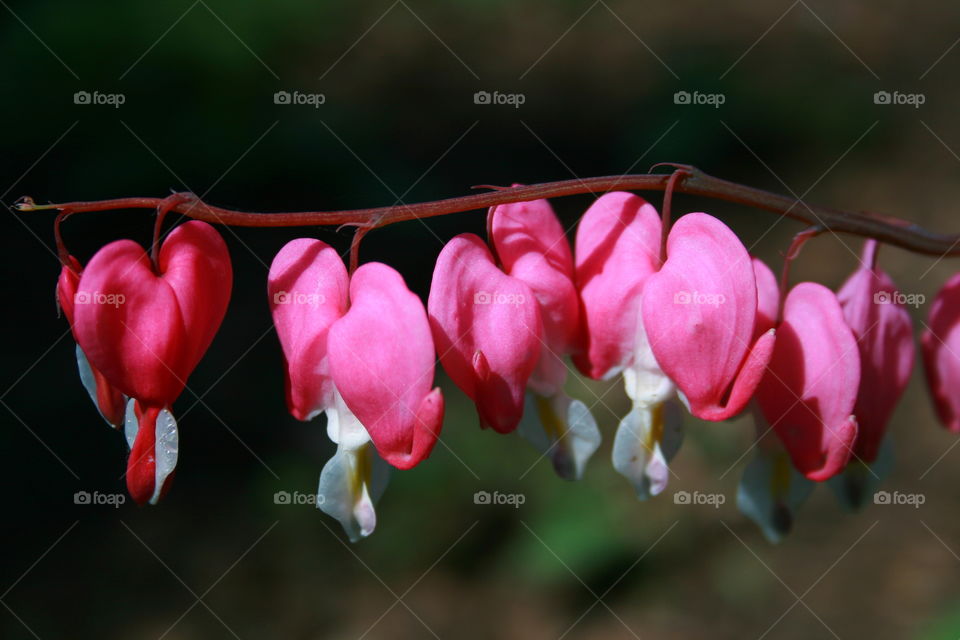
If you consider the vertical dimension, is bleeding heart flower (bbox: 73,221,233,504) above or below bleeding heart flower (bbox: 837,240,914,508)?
above

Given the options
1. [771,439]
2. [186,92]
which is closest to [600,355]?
[771,439]

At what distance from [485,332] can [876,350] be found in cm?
88

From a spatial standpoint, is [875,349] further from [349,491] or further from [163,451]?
[163,451]

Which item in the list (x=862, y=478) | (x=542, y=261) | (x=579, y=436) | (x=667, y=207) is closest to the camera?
(x=667, y=207)

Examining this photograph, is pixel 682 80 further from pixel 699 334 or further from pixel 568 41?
pixel 699 334

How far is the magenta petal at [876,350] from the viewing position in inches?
72.8

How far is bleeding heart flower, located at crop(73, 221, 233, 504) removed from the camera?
4.75 feet

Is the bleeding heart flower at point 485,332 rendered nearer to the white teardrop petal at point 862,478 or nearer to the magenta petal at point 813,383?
the magenta petal at point 813,383

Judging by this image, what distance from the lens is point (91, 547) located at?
378cm

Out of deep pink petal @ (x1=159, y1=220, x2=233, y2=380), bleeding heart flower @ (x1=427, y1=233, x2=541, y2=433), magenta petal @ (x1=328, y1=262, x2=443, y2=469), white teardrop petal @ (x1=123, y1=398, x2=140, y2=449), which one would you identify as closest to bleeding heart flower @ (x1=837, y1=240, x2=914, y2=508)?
bleeding heart flower @ (x1=427, y1=233, x2=541, y2=433)

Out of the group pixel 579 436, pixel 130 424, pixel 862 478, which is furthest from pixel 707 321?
pixel 130 424

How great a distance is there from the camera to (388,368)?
148 cm

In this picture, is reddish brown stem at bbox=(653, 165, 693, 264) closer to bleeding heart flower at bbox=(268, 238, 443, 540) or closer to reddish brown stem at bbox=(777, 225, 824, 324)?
reddish brown stem at bbox=(777, 225, 824, 324)

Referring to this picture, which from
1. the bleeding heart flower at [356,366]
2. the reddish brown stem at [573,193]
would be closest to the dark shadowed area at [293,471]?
the reddish brown stem at [573,193]
